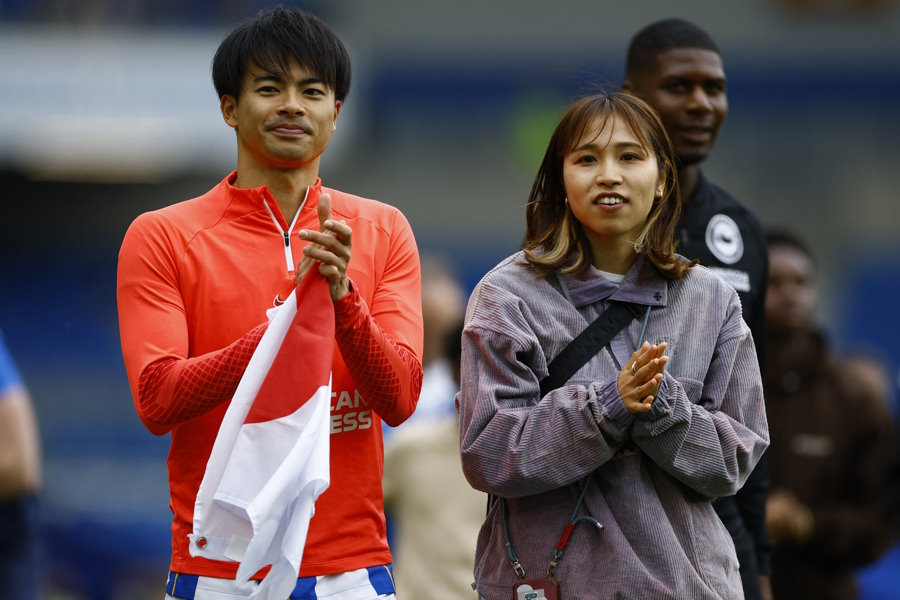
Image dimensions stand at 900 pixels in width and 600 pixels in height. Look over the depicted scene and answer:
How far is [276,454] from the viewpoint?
10.7 feet

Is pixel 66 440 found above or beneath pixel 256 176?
beneath

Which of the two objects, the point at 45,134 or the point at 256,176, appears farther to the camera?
the point at 45,134

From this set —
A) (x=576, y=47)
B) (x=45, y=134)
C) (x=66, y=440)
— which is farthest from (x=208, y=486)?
(x=576, y=47)

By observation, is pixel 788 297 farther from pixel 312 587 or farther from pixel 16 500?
pixel 16 500

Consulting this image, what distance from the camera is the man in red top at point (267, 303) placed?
3.34 m

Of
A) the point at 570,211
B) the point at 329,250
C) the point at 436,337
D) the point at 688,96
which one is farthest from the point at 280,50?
the point at 436,337

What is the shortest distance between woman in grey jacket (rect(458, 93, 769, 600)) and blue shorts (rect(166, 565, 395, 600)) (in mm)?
252

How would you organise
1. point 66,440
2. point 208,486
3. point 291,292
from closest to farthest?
1. point 208,486
2. point 291,292
3. point 66,440

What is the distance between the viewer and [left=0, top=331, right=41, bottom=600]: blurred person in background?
11.2 ft

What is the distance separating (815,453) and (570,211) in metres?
2.99

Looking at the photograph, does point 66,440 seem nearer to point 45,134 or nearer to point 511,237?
point 45,134

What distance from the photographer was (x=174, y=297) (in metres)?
3.46

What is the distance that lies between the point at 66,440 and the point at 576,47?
8.85 meters

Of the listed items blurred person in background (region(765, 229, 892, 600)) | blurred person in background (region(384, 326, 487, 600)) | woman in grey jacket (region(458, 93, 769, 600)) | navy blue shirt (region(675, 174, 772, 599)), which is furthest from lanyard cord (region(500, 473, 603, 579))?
blurred person in background (region(765, 229, 892, 600))
